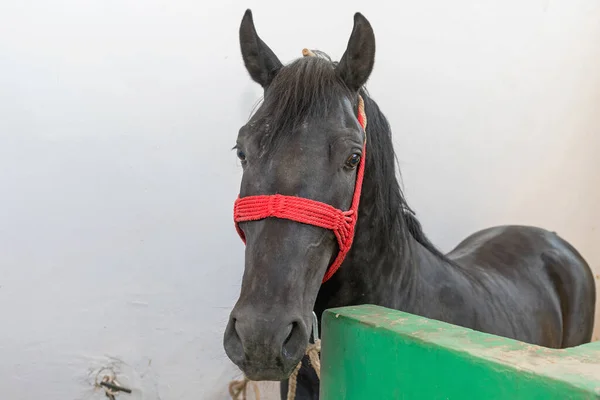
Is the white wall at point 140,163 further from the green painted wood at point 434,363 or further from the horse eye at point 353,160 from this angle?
the green painted wood at point 434,363

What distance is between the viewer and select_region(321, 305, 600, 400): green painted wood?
1.18 feet

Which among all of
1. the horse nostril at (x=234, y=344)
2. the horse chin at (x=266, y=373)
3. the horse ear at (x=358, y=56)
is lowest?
the horse chin at (x=266, y=373)

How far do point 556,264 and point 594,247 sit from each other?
1.04 meters

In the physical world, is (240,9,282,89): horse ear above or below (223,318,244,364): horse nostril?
above

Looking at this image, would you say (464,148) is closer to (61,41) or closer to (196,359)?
(196,359)

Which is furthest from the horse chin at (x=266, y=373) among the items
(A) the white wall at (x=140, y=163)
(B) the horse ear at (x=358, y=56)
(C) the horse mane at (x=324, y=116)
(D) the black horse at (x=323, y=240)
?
(A) the white wall at (x=140, y=163)

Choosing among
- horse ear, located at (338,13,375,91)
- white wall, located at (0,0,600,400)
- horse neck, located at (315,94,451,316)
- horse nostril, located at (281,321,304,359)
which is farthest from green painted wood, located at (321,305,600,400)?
white wall, located at (0,0,600,400)

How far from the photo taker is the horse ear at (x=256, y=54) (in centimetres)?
87

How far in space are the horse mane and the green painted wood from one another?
28 centimetres

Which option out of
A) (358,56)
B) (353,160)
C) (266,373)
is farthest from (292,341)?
(358,56)

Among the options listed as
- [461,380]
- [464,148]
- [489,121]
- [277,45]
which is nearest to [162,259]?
[277,45]

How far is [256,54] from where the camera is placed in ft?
2.87

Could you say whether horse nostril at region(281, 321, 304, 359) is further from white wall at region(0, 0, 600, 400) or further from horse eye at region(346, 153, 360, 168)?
white wall at region(0, 0, 600, 400)

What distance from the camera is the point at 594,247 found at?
91.9 inches
